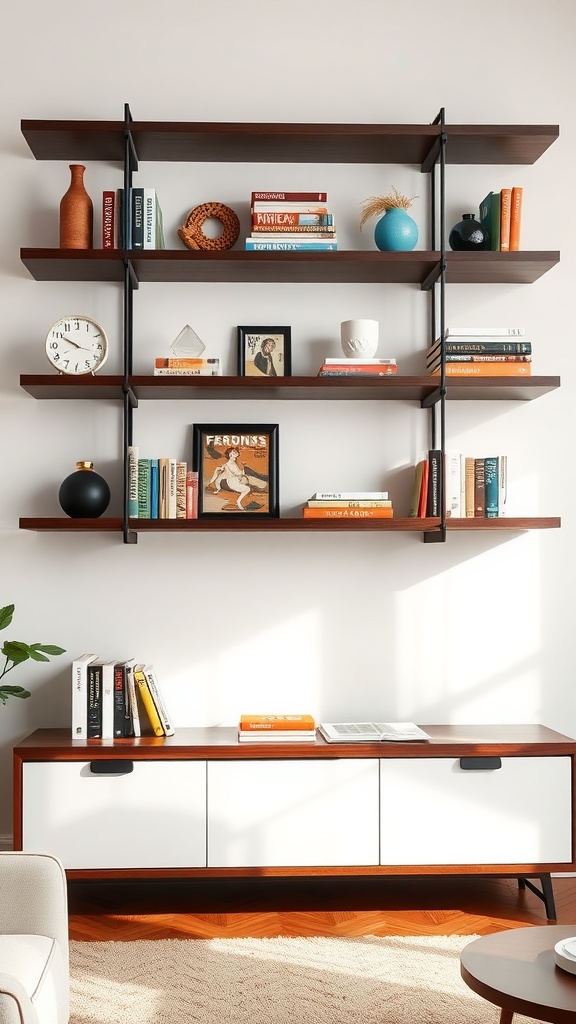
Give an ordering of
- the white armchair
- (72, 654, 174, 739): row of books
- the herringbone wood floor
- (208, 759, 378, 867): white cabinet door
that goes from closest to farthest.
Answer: the white armchair < the herringbone wood floor < (208, 759, 378, 867): white cabinet door < (72, 654, 174, 739): row of books

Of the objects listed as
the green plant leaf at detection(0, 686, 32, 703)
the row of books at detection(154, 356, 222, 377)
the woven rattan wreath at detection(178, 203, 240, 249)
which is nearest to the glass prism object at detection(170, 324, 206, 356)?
the row of books at detection(154, 356, 222, 377)

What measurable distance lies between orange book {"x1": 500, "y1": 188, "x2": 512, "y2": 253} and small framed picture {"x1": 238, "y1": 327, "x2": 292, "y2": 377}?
0.79m

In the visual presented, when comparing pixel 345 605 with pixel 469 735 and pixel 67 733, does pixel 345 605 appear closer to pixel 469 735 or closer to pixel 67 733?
pixel 469 735

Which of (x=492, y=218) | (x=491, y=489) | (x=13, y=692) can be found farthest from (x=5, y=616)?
(x=492, y=218)

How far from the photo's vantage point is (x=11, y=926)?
1.80 metres

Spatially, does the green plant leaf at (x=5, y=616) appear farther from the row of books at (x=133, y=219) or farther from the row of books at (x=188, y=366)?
the row of books at (x=133, y=219)

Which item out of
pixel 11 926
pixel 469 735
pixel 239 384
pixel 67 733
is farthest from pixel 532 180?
pixel 11 926

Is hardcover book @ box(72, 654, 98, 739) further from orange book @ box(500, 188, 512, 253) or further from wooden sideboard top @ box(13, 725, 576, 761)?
orange book @ box(500, 188, 512, 253)

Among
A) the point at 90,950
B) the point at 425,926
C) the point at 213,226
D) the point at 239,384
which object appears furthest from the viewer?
the point at 213,226

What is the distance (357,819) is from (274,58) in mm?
2636

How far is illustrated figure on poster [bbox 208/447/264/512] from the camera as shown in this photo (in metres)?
3.08

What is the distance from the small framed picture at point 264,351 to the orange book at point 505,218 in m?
0.79

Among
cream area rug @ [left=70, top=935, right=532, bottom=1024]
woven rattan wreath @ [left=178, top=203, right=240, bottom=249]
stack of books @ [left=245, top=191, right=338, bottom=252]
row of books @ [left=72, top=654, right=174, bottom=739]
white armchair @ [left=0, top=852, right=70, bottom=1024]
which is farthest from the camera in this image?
woven rattan wreath @ [left=178, top=203, right=240, bottom=249]

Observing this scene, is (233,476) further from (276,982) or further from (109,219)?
(276,982)
